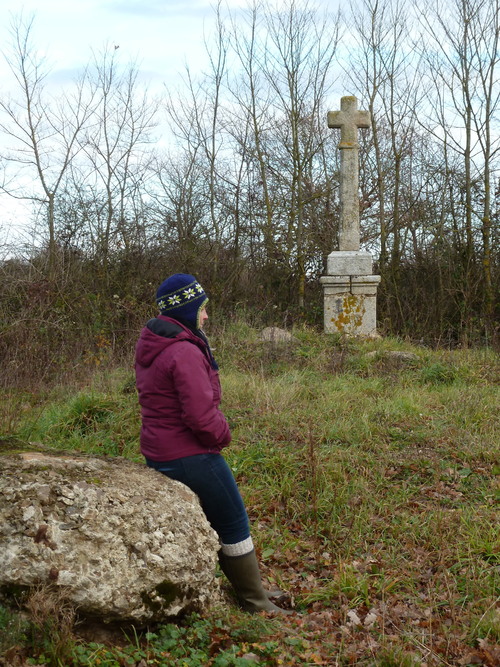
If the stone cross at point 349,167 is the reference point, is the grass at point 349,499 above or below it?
below

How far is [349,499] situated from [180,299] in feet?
7.64

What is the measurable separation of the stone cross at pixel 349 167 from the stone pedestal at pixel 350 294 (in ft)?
1.24

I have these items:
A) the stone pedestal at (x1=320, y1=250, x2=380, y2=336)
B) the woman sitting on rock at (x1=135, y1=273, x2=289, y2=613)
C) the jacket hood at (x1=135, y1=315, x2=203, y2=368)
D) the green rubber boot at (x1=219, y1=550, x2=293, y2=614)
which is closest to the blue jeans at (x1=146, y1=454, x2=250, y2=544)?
the woman sitting on rock at (x1=135, y1=273, x2=289, y2=613)

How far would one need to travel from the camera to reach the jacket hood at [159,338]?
3.10m

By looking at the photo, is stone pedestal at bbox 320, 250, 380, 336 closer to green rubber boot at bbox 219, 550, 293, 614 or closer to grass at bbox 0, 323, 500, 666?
grass at bbox 0, 323, 500, 666

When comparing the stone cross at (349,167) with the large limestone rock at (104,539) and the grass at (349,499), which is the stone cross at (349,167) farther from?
the large limestone rock at (104,539)

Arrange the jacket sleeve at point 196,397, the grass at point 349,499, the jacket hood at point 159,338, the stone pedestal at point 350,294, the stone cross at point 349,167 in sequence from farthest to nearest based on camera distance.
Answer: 1. the stone cross at point 349,167
2. the stone pedestal at point 350,294
3. the jacket hood at point 159,338
4. the jacket sleeve at point 196,397
5. the grass at point 349,499

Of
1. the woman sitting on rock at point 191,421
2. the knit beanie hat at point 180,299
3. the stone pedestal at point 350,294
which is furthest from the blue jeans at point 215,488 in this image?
the stone pedestal at point 350,294

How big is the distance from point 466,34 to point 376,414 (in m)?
9.80

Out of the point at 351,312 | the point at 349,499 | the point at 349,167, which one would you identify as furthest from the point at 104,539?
Answer: the point at 349,167

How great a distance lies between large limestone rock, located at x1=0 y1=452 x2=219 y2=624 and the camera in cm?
248

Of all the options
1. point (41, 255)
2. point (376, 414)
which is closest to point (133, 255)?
point (41, 255)

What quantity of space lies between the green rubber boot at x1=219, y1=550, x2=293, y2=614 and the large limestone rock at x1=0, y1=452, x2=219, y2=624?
0.21 metres

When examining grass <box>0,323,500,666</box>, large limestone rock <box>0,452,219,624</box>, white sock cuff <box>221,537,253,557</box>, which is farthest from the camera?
white sock cuff <box>221,537,253,557</box>
